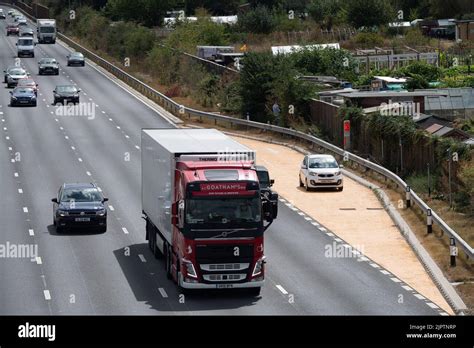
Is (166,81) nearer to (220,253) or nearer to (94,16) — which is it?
(94,16)

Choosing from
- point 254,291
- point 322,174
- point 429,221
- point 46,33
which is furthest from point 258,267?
point 46,33

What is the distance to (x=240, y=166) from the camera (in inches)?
1224

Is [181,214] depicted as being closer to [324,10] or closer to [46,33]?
[46,33]

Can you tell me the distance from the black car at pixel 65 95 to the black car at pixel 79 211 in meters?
38.4

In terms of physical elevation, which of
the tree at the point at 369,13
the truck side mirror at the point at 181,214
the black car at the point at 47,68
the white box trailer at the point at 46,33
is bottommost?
the black car at the point at 47,68

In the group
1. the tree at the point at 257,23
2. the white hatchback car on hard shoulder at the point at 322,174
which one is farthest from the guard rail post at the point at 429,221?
the tree at the point at 257,23

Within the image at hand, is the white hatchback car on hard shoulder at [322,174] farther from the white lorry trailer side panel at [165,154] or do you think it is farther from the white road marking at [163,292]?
the white road marking at [163,292]

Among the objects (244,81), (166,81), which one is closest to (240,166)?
(244,81)

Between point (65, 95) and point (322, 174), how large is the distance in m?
33.0

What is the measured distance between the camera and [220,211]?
30.3 metres

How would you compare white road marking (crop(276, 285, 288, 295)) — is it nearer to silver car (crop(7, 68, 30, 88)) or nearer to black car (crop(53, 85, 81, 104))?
black car (crop(53, 85, 81, 104))

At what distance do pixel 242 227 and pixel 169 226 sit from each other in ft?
9.48

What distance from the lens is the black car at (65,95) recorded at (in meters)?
78.8

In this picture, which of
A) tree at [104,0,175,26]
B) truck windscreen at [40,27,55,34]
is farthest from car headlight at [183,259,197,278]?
tree at [104,0,175,26]
